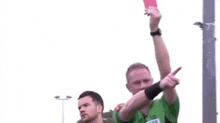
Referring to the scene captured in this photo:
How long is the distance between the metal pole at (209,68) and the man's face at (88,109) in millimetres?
1944

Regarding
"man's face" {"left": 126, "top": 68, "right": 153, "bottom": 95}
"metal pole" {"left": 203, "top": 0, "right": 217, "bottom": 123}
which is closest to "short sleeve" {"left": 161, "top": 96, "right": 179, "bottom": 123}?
"man's face" {"left": 126, "top": 68, "right": 153, "bottom": 95}

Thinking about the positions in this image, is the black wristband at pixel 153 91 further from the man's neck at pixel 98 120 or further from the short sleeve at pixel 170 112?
the man's neck at pixel 98 120

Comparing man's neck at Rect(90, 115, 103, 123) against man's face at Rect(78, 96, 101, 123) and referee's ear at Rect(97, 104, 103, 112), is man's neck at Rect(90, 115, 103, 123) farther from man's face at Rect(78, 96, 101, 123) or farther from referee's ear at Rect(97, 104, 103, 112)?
referee's ear at Rect(97, 104, 103, 112)

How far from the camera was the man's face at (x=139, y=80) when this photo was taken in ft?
13.8

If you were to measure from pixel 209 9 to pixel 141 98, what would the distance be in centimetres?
416

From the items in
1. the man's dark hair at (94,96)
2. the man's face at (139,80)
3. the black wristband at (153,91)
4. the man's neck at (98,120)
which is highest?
the man's face at (139,80)

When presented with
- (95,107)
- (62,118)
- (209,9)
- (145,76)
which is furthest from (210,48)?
(62,118)

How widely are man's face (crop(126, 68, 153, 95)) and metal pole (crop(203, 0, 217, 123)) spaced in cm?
296

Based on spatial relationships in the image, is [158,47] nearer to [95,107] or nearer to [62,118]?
[95,107]

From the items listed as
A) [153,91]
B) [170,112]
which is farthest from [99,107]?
[153,91]

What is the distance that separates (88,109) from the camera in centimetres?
598

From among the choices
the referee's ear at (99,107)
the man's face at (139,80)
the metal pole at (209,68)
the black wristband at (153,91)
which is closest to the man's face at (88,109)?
the referee's ear at (99,107)

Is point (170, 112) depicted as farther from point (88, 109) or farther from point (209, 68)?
point (209, 68)

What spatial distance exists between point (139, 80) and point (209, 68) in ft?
10.6
